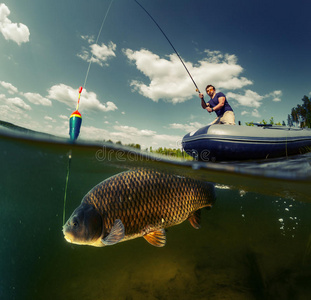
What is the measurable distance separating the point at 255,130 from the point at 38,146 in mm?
8423

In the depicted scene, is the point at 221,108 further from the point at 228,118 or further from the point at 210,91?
the point at 210,91

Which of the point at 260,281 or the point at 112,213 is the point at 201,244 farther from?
the point at 112,213

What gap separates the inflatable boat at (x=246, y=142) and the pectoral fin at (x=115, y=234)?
4463 millimetres

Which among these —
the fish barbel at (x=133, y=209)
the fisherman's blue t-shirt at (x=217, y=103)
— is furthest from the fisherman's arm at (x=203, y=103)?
the fish barbel at (x=133, y=209)

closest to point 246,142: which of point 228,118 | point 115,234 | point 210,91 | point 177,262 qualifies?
point 228,118

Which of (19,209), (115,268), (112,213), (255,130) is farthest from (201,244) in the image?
(19,209)

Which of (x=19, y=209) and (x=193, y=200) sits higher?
(x=193, y=200)

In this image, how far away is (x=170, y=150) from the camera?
6.63m

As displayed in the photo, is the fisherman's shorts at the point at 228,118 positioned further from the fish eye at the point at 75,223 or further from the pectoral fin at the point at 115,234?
the fish eye at the point at 75,223

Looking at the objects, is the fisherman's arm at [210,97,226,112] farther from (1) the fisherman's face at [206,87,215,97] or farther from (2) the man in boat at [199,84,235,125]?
(1) the fisherman's face at [206,87,215,97]

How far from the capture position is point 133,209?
266 cm

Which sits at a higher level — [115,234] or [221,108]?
[221,108]

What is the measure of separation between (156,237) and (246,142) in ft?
15.1

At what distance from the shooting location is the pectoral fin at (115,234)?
7.32 ft
